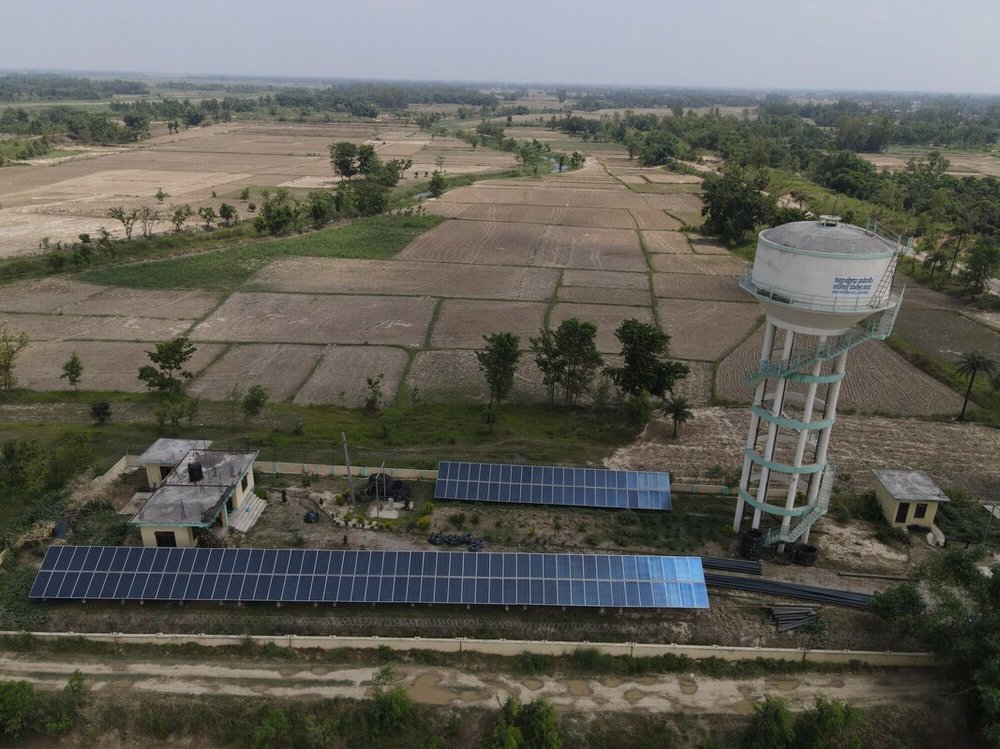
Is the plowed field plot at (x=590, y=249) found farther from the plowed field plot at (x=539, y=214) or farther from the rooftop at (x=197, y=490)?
the rooftop at (x=197, y=490)

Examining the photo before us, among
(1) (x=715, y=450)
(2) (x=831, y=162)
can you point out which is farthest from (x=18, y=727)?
(2) (x=831, y=162)

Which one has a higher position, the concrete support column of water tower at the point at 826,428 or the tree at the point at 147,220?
the concrete support column of water tower at the point at 826,428

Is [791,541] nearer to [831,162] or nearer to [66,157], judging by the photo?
[831,162]

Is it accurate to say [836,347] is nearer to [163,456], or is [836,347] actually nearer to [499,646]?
[499,646]

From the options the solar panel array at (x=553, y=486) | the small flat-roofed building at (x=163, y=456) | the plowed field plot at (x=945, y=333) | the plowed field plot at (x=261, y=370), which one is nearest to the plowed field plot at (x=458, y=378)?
the plowed field plot at (x=261, y=370)

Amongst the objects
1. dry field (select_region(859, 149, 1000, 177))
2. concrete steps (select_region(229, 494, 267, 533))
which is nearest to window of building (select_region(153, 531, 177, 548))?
concrete steps (select_region(229, 494, 267, 533))

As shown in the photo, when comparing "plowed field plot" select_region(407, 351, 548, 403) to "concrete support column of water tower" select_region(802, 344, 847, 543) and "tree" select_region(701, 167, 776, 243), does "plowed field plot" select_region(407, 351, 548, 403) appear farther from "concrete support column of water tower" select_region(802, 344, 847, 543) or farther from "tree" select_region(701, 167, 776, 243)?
"tree" select_region(701, 167, 776, 243)
